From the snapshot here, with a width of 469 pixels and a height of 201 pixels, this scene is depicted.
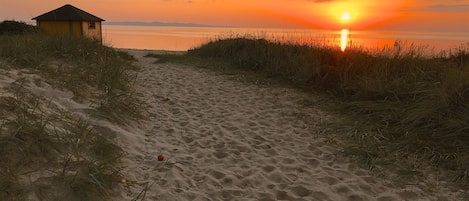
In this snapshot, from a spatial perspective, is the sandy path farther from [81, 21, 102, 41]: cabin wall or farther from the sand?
[81, 21, 102, 41]: cabin wall

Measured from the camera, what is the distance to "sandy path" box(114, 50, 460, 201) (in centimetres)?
328

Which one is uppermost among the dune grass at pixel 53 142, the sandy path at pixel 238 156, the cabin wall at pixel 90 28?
the cabin wall at pixel 90 28

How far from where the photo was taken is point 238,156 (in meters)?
4.11

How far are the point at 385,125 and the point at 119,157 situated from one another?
3.99m

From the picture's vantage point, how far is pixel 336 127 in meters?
5.35

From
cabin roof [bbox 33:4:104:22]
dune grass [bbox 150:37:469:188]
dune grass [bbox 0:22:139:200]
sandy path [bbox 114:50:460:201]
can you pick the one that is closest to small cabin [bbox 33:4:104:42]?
cabin roof [bbox 33:4:104:22]

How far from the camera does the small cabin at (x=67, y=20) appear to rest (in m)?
18.2

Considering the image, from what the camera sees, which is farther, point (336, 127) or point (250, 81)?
point (250, 81)

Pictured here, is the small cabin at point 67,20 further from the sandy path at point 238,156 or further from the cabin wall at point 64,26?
the sandy path at point 238,156

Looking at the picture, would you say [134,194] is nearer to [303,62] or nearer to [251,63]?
[303,62]

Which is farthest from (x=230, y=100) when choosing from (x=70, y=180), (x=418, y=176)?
(x=70, y=180)

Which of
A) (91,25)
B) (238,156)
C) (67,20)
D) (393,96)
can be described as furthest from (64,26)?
(393,96)

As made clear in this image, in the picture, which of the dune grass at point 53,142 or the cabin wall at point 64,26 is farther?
the cabin wall at point 64,26

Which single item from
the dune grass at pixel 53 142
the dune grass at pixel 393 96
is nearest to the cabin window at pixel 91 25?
the dune grass at pixel 393 96
